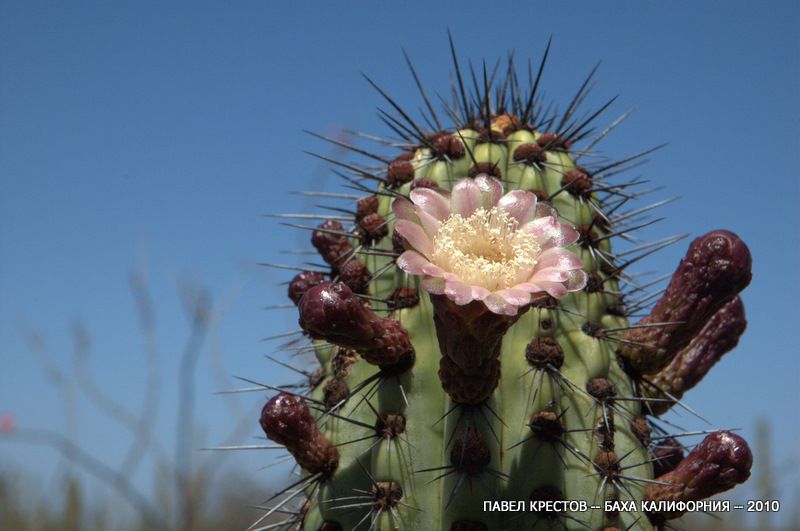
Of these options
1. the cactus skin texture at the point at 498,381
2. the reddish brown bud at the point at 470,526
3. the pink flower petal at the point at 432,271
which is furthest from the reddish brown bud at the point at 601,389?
the pink flower petal at the point at 432,271

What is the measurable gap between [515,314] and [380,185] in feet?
4.23

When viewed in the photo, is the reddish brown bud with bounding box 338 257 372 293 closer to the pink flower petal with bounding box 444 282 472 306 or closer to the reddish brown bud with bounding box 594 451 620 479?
the pink flower petal with bounding box 444 282 472 306

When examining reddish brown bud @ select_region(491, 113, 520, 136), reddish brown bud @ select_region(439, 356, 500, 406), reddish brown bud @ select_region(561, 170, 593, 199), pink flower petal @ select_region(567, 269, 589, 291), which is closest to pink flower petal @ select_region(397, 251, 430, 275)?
reddish brown bud @ select_region(439, 356, 500, 406)

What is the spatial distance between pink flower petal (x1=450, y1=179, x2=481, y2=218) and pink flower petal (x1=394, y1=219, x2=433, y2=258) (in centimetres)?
20

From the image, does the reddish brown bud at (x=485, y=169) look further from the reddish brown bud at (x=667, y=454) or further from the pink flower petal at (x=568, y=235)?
the reddish brown bud at (x=667, y=454)

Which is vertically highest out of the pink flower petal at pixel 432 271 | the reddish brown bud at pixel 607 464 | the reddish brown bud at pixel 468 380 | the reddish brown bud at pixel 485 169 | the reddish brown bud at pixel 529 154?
the reddish brown bud at pixel 529 154

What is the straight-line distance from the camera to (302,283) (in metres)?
3.13

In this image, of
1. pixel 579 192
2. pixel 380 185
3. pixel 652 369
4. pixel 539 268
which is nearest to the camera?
pixel 539 268

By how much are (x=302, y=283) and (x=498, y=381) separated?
999mm

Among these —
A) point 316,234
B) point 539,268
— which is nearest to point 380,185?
point 316,234

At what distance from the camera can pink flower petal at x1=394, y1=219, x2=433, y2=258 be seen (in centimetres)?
226

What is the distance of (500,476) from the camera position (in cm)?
238

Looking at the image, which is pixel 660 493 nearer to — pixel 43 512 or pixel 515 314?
pixel 515 314

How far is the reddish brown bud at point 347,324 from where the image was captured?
7.48ft
